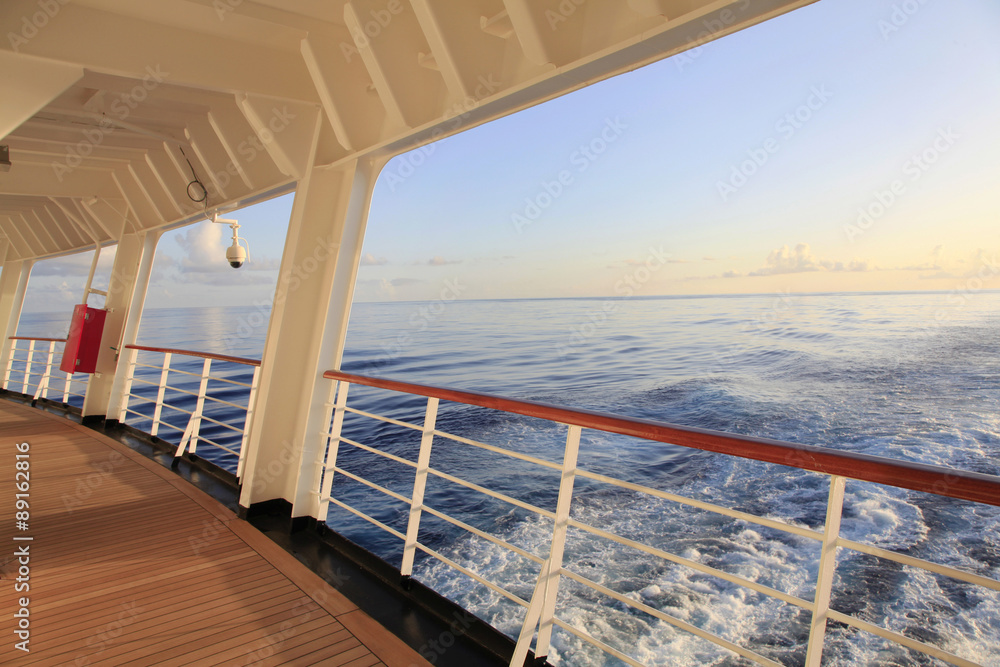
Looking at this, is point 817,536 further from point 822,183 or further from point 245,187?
point 822,183

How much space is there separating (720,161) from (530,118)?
5.24m

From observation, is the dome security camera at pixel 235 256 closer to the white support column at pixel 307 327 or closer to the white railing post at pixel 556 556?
the white support column at pixel 307 327

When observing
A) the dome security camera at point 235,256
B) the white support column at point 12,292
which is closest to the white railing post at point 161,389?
the dome security camera at point 235,256

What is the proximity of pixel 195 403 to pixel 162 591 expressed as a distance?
29.0 feet

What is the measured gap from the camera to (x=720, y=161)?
13484 millimetres

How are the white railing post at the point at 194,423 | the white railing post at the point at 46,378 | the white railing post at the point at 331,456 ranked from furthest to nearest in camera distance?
1. the white railing post at the point at 46,378
2. the white railing post at the point at 194,423
3. the white railing post at the point at 331,456

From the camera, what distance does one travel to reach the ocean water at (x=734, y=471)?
11.2ft

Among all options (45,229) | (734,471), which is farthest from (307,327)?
(45,229)

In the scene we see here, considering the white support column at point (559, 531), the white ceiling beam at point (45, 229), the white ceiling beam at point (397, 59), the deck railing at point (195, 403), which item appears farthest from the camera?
the white ceiling beam at point (45, 229)

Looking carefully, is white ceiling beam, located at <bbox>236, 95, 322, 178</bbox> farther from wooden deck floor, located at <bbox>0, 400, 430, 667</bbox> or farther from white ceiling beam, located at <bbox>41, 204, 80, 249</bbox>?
white ceiling beam, located at <bbox>41, 204, 80, 249</bbox>

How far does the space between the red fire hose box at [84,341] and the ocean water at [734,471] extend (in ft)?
4.51

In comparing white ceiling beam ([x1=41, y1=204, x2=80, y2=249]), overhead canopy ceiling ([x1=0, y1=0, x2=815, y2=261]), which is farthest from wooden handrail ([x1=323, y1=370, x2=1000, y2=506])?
white ceiling beam ([x1=41, y1=204, x2=80, y2=249])

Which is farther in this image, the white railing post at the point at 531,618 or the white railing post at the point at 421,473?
the white railing post at the point at 421,473

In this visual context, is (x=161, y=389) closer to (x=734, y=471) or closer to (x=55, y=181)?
(x=55, y=181)
